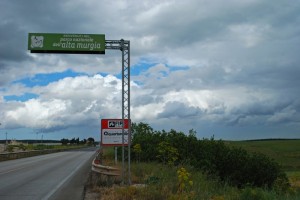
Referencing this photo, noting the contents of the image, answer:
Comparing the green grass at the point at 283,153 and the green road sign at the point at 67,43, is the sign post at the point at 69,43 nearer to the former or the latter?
the green road sign at the point at 67,43

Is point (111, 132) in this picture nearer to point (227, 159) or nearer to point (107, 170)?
point (107, 170)

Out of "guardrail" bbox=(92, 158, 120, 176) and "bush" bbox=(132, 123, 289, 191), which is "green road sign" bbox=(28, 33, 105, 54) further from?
"bush" bbox=(132, 123, 289, 191)

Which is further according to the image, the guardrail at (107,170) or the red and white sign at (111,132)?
the red and white sign at (111,132)

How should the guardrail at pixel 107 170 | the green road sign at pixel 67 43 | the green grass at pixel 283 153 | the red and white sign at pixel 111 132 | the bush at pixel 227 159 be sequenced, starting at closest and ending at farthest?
1. the guardrail at pixel 107 170
2. the green road sign at pixel 67 43
3. the red and white sign at pixel 111 132
4. the bush at pixel 227 159
5. the green grass at pixel 283 153

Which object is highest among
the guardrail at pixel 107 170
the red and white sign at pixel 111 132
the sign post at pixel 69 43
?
the sign post at pixel 69 43

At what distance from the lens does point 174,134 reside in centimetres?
3139

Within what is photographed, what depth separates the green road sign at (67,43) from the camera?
16297 mm

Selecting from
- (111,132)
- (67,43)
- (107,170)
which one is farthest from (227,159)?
(67,43)

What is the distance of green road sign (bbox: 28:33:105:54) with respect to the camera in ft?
53.5

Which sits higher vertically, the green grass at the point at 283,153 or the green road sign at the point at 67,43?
the green road sign at the point at 67,43

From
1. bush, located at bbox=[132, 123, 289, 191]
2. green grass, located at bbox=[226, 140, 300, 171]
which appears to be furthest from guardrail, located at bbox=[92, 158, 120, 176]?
green grass, located at bbox=[226, 140, 300, 171]

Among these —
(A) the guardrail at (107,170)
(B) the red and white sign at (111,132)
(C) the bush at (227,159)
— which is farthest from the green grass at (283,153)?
(A) the guardrail at (107,170)

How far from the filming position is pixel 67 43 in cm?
1630

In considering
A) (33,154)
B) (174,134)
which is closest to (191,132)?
(174,134)
